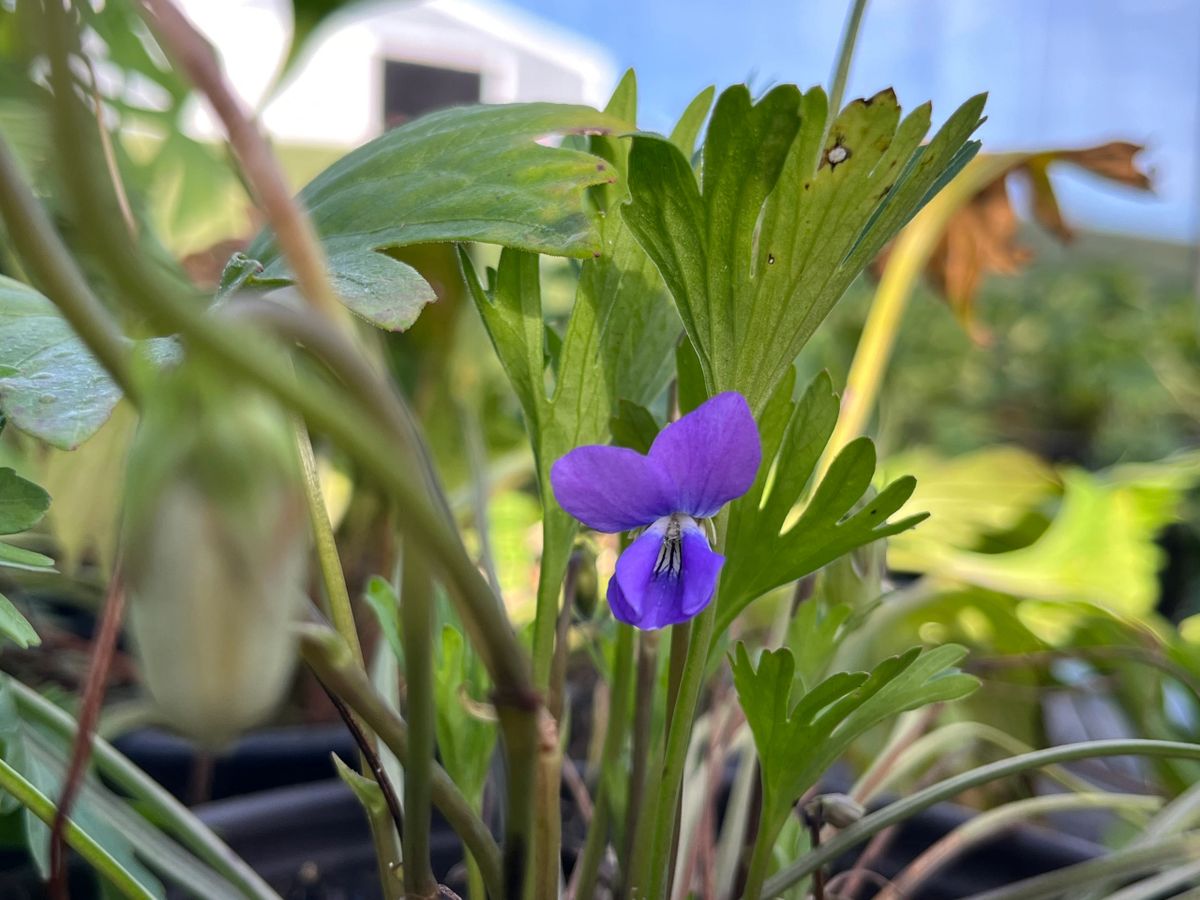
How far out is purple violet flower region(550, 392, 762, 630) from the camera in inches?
9.2

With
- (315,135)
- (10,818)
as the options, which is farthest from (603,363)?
(315,135)

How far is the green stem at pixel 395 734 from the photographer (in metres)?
0.21

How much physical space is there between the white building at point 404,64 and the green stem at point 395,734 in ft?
11.0

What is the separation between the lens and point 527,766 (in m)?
0.18

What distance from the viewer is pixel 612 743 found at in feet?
1.10

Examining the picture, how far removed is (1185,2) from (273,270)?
321 centimetres

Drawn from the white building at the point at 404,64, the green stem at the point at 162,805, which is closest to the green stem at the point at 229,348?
the green stem at the point at 162,805

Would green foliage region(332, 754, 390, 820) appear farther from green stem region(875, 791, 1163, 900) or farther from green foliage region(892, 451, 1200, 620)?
green foliage region(892, 451, 1200, 620)

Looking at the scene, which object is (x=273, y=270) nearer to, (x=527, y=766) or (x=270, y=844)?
(x=527, y=766)

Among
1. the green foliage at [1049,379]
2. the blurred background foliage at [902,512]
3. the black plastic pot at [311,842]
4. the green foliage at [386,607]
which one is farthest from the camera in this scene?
the green foliage at [1049,379]

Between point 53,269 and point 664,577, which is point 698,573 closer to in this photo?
point 664,577

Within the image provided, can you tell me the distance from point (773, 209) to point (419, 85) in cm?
444

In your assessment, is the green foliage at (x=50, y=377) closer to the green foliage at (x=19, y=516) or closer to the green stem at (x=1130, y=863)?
the green foliage at (x=19, y=516)

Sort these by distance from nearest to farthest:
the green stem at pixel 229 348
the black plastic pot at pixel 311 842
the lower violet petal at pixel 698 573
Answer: the green stem at pixel 229 348 → the lower violet petal at pixel 698 573 → the black plastic pot at pixel 311 842
